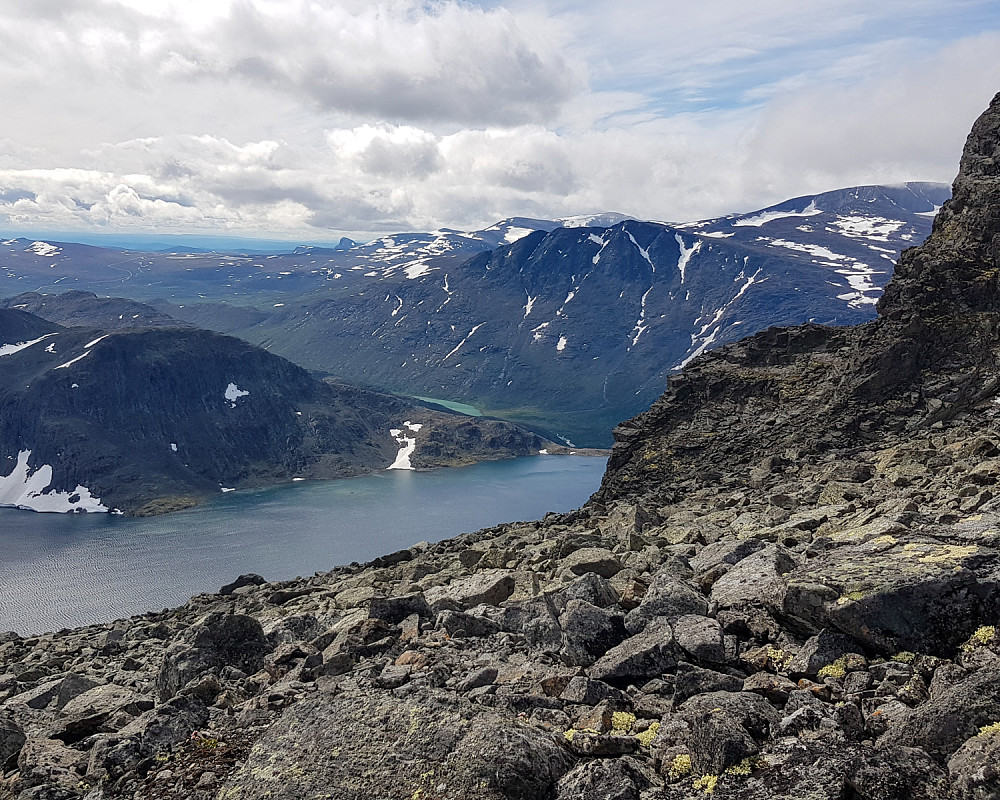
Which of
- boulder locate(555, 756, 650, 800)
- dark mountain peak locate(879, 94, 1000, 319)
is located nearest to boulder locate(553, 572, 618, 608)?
boulder locate(555, 756, 650, 800)

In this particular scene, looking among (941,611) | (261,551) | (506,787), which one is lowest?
(261,551)

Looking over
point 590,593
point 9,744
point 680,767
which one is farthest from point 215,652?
point 680,767

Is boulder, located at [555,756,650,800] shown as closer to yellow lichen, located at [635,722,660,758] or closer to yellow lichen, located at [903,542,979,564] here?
yellow lichen, located at [635,722,660,758]

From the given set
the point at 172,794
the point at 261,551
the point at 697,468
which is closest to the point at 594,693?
the point at 172,794

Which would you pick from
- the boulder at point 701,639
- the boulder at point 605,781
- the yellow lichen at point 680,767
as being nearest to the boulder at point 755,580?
the boulder at point 701,639

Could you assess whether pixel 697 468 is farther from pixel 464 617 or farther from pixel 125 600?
pixel 125 600

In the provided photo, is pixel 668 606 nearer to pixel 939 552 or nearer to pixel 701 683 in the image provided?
pixel 701 683
